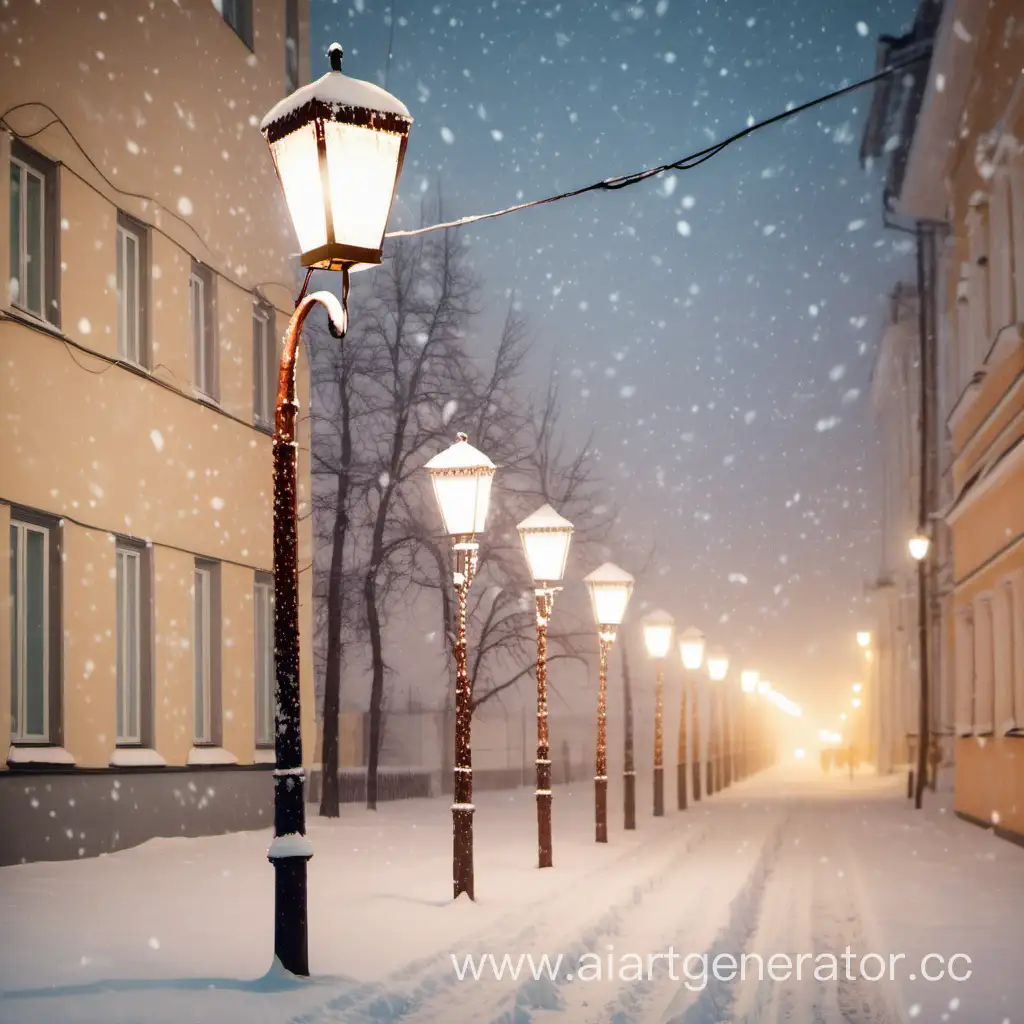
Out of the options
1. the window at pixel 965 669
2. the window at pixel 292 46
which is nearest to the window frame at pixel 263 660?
the window at pixel 292 46

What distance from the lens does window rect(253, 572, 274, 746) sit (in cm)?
2095

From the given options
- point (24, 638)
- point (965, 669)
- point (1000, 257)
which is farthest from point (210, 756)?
point (1000, 257)

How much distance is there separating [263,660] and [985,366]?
9912 mm

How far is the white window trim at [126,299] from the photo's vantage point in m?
17.2

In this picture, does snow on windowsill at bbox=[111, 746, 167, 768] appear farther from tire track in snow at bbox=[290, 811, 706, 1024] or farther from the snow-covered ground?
tire track in snow at bbox=[290, 811, 706, 1024]

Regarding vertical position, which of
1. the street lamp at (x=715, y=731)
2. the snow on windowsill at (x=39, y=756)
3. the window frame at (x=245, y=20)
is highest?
the window frame at (x=245, y=20)

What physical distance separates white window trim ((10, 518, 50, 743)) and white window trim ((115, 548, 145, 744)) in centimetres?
161

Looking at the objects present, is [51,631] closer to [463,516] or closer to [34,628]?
[34,628]

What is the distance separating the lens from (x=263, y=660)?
834 inches

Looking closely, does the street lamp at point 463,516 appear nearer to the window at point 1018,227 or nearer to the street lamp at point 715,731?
the window at point 1018,227

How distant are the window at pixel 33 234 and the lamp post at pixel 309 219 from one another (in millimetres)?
7650

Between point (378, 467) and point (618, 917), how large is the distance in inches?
666

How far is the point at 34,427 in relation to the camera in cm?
1486

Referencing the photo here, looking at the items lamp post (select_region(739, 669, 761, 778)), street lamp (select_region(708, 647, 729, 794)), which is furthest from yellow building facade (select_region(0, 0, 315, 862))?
lamp post (select_region(739, 669, 761, 778))
